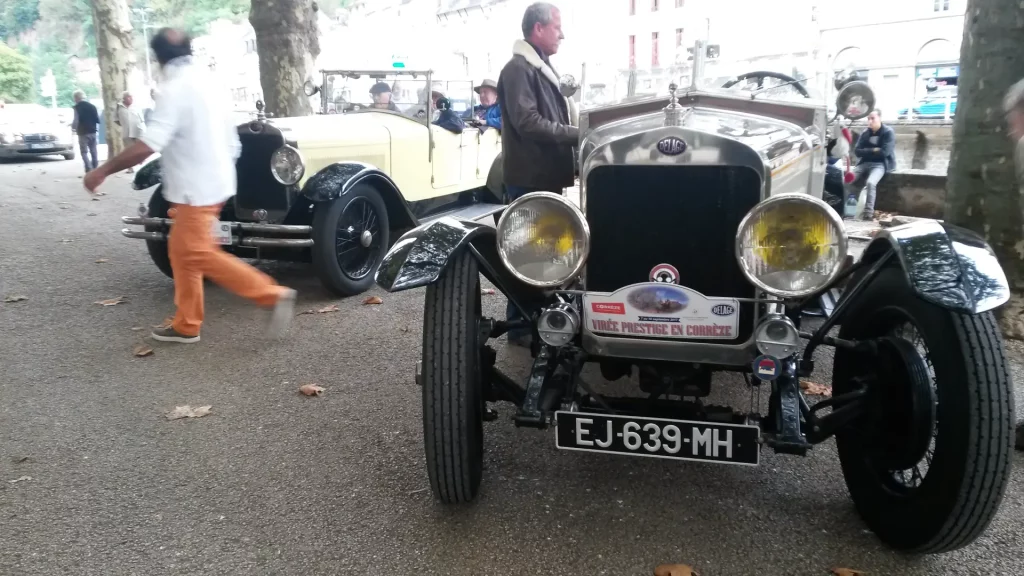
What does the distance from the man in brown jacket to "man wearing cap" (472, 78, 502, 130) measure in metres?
3.78

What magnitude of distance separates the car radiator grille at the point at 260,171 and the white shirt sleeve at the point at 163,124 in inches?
62.9

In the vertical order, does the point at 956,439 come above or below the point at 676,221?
below

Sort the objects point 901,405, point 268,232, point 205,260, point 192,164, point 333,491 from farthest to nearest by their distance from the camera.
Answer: point 268,232 < point 205,260 < point 192,164 < point 333,491 < point 901,405

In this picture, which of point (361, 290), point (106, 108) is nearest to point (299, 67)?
point (361, 290)

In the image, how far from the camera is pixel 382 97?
7.21 m

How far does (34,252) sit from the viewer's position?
24.4 feet

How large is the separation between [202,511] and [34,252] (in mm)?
6080

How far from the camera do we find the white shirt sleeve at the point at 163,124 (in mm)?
4016

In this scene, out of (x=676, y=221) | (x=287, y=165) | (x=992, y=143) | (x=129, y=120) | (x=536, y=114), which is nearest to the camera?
(x=676, y=221)

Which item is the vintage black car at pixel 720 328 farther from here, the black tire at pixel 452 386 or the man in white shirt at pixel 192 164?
the man in white shirt at pixel 192 164

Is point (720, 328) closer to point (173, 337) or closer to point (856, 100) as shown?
point (856, 100)

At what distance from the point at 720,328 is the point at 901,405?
61cm

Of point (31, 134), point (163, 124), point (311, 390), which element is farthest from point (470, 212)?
point (31, 134)

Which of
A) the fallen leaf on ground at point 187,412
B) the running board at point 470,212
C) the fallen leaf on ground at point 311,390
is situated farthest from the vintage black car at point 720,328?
the running board at point 470,212
